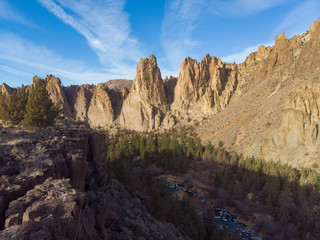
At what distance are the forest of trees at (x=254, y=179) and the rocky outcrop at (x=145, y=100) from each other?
41.7 metres

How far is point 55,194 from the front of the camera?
→ 20.6 ft

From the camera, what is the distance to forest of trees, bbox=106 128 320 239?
29.7 m

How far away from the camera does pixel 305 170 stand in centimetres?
3988

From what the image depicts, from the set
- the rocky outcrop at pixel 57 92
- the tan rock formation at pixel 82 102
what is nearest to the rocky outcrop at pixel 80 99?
the tan rock formation at pixel 82 102

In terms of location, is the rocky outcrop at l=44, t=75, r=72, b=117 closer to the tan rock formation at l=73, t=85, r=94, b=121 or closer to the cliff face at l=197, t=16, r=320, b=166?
the tan rock formation at l=73, t=85, r=94, b=121

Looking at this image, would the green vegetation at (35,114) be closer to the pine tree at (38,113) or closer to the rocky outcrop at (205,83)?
the pine tree at (38,113)

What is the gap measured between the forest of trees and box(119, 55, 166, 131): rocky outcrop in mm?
41693

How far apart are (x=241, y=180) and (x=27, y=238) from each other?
152ft

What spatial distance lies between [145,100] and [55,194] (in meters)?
101

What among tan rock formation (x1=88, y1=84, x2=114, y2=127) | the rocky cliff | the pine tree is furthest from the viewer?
tan rock formation (x1=88, y1=84, x2=114, y2=127)

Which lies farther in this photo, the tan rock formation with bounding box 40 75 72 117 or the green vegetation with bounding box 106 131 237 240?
the tan rock formation with bounding box 40 75 72 117

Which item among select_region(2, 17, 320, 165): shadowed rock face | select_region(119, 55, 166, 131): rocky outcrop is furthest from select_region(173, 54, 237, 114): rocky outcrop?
select_region(119, 55, 166, 131): rocky outcrop

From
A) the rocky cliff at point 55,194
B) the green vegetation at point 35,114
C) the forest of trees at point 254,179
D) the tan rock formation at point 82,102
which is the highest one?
the tan rock formation at point 82,102

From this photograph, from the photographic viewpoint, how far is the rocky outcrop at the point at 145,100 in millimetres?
104188
